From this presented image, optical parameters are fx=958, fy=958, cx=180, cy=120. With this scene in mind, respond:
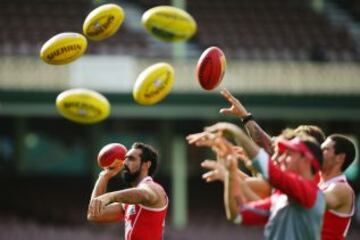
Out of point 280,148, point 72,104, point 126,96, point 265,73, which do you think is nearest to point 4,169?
point 126,96

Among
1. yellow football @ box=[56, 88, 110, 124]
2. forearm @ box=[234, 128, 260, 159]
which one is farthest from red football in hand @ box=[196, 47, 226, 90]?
forearm @ box=[234, 128, 260, 159]

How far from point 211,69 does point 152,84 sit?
3.44 ft

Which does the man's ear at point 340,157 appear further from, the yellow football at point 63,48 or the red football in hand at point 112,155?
the yellow football at point 63,48

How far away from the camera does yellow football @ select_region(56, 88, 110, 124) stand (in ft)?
32.3

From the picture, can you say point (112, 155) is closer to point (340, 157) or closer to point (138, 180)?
point (138, 180)

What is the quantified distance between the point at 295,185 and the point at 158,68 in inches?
159

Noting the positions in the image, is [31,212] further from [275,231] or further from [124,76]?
[275,231]

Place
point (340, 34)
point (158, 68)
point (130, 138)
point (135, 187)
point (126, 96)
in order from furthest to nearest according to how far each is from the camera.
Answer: point (130, 138) → point (340, 34) → point (126, 96) → point (158, 68) → point (135, 187)

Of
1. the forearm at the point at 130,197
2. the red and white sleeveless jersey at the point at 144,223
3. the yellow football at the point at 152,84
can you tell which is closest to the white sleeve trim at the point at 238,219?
the forearm at the point at 130,197

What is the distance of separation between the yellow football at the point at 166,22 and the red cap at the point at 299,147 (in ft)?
13.7

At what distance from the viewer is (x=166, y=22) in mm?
10242

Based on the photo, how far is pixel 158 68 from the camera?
9773 millimetres

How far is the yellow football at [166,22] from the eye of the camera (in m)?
10.2

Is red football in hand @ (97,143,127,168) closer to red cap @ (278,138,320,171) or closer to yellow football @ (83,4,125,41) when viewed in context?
yellow football @ (83,4,125,41)
